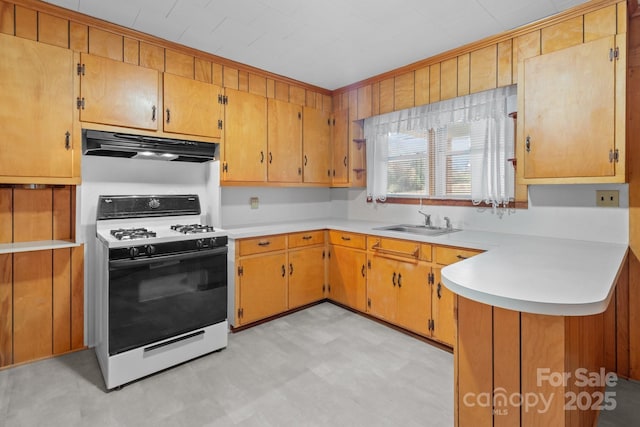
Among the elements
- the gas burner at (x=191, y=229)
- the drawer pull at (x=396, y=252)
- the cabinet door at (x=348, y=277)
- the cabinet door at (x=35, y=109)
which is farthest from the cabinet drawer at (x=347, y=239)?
the cabinet door at (x=35, y=109)

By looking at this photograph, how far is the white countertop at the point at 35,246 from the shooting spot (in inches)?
83.6

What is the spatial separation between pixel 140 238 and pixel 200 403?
1.11m

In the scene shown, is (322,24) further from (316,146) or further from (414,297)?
(414,297)

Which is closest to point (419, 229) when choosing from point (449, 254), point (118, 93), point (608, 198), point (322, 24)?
point (449, 254)

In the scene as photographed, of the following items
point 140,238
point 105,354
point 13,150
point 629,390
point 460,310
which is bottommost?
point 629,390

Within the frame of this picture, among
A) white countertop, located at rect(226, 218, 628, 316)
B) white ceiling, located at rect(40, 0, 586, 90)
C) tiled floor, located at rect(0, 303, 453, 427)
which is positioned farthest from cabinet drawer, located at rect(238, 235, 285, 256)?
white ceiling, located at rect(40, 0, 586, 90)

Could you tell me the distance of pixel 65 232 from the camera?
2545mm

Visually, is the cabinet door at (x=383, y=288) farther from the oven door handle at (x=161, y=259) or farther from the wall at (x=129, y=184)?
the wall at (x=129, y=184)

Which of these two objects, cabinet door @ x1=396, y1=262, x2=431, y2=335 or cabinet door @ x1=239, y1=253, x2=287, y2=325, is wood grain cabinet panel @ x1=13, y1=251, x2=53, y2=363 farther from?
cabinet door @ x1=396, y1=262, x2=431, y2=335

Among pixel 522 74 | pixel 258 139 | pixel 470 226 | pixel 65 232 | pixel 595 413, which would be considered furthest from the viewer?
pixel 258 139

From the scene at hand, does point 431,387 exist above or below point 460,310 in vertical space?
below

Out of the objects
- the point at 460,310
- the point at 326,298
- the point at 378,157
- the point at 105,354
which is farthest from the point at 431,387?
the point at 378,157

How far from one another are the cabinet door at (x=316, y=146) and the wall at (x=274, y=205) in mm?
339

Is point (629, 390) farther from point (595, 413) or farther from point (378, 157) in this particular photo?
point (378, 157)
